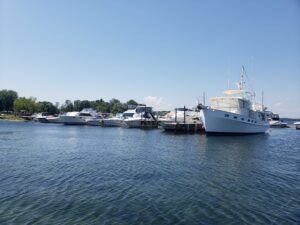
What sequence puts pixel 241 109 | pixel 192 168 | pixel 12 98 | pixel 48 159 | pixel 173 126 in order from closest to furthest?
pixel 192 168 < pixel 48 159 < pixel 241 109 < pixel 173 126 < pixel 12 98

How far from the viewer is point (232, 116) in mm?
51125

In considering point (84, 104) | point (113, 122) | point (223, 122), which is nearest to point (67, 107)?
point (84, 104)

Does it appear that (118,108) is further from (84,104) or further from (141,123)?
(141,123)

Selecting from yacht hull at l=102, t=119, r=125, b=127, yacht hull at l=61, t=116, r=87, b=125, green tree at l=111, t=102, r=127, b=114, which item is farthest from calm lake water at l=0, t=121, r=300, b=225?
green tree at l=111, t=102, r=127, b=114

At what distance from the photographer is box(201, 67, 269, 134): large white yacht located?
5025 cm

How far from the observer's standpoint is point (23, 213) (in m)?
10.9

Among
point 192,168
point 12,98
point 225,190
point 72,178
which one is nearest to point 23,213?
point 72,178

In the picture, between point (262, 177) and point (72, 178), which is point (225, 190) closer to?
point (262, 177)

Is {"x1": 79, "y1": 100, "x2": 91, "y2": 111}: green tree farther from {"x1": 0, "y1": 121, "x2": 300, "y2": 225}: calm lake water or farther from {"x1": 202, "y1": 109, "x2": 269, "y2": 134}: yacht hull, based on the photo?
{"x1": 0, "y1": 121, "x2": 300, "y2": 225}: calm lake water

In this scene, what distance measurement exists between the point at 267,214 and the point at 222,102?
46378 millimetres

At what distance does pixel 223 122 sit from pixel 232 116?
2230 millimetres

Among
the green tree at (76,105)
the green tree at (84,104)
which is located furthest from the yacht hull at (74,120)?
the green tree at (84,104)

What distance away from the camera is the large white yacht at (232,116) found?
5025 cm

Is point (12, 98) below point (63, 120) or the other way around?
the other way around
